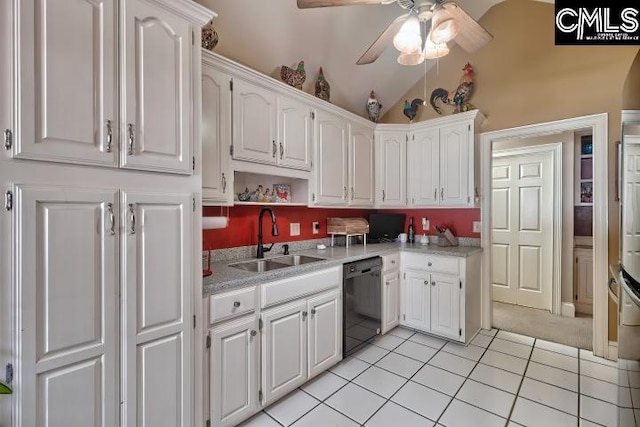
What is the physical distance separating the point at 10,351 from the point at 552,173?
4.94 metres

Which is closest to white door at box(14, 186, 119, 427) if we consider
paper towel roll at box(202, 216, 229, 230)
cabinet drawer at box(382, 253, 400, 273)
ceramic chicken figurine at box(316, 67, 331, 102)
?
paper towel roll at box(202, 216, 229, 230)

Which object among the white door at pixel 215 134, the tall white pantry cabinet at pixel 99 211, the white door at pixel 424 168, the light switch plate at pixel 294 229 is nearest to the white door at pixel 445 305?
the white door at pixel 424 168

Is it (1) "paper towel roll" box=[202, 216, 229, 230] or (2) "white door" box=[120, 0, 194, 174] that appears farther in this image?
(1) "paper towel roll" box=[202, 216, 229, 230]

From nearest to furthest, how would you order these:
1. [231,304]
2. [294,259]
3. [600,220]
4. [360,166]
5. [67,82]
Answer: [67,82], [231,304], [600,220], [294,259], [360,166]

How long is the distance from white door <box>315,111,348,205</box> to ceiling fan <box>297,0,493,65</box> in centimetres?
94

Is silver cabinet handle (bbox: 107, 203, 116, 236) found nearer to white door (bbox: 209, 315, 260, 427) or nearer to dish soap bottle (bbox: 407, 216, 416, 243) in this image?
white door (bbox: 209, 315, 260, 427)

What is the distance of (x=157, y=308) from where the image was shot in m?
1.35

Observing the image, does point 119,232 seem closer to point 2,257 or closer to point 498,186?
point 2,257

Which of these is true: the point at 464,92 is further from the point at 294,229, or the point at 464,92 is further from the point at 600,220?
the point at 294,229

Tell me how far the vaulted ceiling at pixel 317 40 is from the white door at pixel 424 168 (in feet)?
2.78

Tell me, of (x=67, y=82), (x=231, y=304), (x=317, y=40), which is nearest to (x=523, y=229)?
(x=317, y=40)

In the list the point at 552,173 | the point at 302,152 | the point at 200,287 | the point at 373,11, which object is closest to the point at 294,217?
the point at 302,152

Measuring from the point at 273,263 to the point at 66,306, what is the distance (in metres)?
1.50

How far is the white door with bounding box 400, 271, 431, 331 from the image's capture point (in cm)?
304
